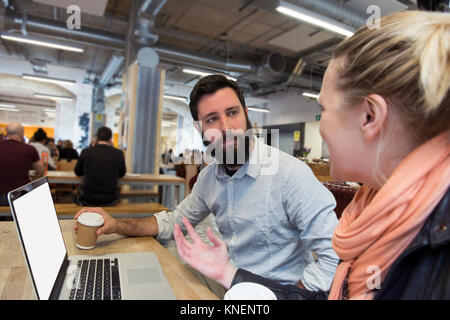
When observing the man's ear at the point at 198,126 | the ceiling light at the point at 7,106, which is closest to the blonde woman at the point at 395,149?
the man's ear at the point at 198,126

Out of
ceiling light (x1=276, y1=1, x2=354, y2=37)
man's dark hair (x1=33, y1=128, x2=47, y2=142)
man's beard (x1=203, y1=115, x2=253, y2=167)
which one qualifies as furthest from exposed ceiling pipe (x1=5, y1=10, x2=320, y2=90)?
man's beard (x1=203, y1=115, x2=253, y2=167)

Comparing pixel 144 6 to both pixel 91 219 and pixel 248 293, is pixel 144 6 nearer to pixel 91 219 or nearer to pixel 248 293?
pixel 91 219

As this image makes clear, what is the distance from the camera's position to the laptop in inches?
23.8

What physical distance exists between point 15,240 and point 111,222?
326 mm

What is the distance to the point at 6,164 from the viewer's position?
2.98 metres

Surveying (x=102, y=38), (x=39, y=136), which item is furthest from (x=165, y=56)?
(x=39, y=136)

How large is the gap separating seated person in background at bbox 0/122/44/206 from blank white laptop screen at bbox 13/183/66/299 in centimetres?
261

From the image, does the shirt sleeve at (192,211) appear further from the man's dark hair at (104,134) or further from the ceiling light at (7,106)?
the ceiling light at (7,106)

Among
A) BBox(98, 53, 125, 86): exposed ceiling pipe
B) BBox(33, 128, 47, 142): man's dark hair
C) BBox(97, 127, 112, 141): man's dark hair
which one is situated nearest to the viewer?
BBox(97, 127, 112, 141): man's dark hair

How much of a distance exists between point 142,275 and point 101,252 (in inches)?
10.4

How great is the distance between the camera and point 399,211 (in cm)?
46

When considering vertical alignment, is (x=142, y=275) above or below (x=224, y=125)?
below

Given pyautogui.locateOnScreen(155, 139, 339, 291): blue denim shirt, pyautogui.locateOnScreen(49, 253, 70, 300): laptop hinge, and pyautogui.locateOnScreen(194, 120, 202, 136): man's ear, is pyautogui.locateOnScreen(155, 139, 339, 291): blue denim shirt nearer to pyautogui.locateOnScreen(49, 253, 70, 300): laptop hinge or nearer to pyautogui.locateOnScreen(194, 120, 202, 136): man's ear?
pyautogui.locateOnScreen(194, 120, 202, 136): man's ear
